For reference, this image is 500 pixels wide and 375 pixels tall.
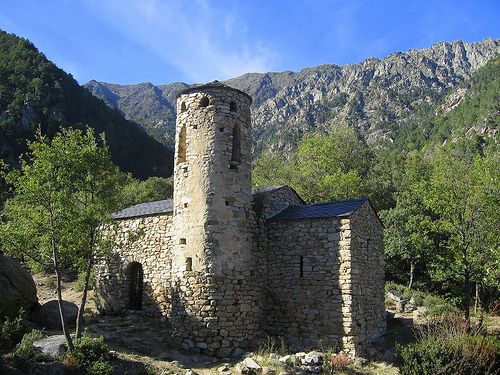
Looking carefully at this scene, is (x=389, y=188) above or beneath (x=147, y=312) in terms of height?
above

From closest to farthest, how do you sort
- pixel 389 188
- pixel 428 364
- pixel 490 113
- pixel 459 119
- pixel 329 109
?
pixel 428 364, pixel 389 188, pixel 490 113, pixel 459 119, pixel 329 109

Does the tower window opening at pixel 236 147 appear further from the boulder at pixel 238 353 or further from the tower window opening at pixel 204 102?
the boulder at pixel 238 353

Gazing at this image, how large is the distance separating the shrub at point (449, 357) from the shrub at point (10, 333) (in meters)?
10.3

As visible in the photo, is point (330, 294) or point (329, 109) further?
point (329, 109)

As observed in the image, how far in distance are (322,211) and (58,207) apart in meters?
8.39

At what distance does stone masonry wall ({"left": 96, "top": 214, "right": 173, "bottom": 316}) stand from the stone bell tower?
1797 mm

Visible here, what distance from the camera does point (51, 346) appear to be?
1073 centimetres

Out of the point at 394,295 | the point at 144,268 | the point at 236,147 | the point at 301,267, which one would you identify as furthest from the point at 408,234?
the point at 144,268

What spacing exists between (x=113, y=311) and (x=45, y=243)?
685 cm

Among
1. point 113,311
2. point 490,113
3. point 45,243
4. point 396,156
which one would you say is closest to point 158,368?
point 45,243

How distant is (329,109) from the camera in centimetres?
13725

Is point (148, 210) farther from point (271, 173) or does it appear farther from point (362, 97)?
point (362, 97)

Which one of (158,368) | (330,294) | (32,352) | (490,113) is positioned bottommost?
(158,368)

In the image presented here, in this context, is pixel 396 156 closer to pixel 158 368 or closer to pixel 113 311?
pixel 113 311
